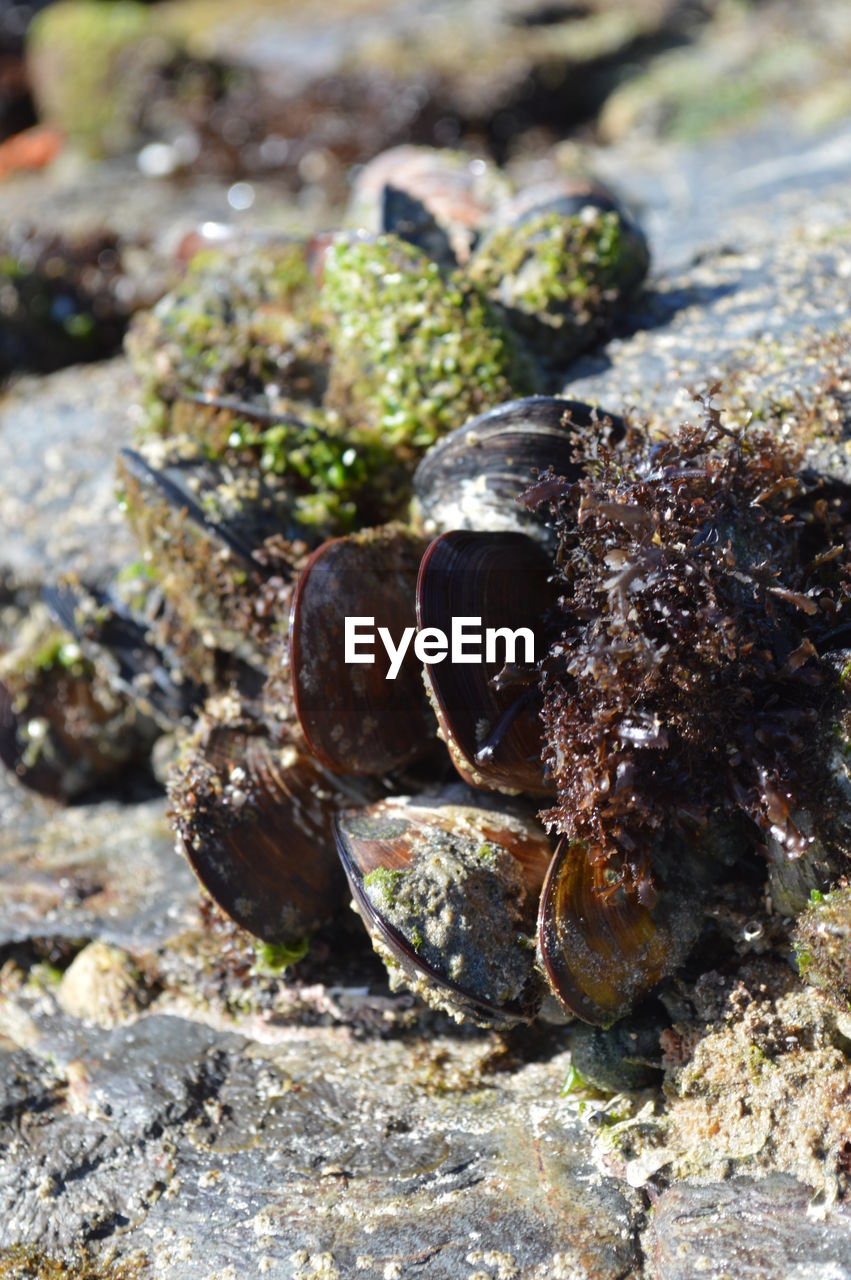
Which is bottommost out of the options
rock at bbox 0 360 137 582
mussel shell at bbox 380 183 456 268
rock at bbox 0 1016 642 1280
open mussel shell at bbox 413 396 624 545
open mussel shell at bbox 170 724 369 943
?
rock at bbox 0 1016 642 1280

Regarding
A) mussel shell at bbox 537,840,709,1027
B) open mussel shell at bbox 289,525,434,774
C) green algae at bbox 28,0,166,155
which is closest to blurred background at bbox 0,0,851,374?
green algae at bbox 28,0,166,155

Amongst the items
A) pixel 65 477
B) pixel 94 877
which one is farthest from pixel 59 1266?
pixel 65 477

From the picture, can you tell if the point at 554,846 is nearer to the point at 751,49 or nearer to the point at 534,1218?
the point at 534,1218

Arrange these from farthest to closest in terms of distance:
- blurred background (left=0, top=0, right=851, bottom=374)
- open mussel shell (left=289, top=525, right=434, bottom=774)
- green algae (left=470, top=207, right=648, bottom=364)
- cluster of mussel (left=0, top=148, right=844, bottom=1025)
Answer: blurred background (left=0, top=0, right=851, bottom=374), green algae (left=470, top=207, right=648, bottom=364), open mussel shell (left=289, top=525, right=434, bottom=774), cluster of mussel (left=0, top=148, right=844, bottom=1025)

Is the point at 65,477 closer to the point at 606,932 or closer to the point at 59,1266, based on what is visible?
the point at 59,1266

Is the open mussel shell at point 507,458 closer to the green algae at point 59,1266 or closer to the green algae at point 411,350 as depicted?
the green algae at point 411,350

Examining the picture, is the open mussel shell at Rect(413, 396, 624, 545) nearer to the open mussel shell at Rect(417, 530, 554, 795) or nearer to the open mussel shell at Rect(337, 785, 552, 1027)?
the open mussel shell at Rect(417, 530, 554, 795)

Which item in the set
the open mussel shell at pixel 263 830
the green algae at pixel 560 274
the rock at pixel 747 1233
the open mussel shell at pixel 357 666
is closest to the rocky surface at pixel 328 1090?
the rock at pixel 747 1233
